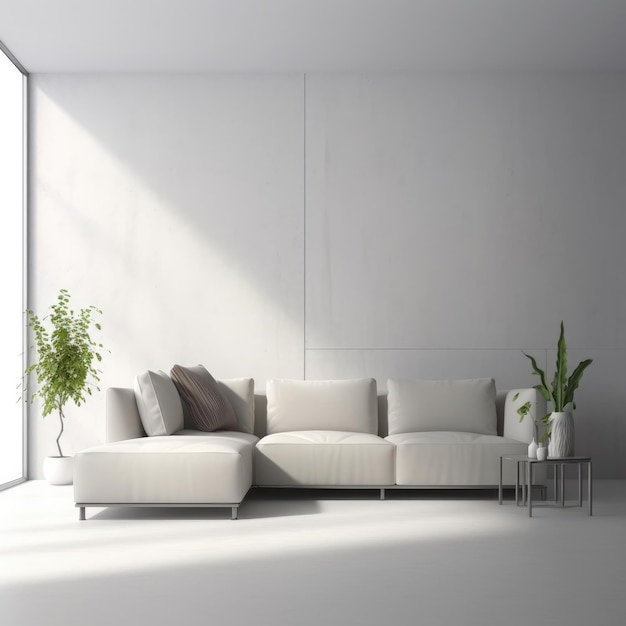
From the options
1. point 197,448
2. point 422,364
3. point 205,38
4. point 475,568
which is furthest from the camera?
point 422,364

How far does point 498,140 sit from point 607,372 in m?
2.05

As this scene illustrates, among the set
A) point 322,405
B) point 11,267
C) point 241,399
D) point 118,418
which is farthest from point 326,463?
point 11,267

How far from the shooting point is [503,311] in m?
6.55

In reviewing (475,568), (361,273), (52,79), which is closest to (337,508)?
(475,568)

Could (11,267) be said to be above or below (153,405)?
above

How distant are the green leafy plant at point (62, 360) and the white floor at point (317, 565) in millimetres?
1088

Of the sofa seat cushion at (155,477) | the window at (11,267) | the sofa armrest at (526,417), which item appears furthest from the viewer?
the window at (11,267)

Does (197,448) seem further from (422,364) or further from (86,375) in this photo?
(422,364)

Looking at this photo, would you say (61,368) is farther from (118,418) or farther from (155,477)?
(155,477)

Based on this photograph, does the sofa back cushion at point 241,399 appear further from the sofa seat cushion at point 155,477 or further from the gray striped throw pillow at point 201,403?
the sofa seat cushion at point 155,477

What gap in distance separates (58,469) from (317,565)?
3.17 metres

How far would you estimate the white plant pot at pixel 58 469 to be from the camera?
5.99 m

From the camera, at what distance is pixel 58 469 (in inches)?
236

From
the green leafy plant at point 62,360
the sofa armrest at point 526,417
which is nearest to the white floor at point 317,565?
the sofa armrest at point 526,417
